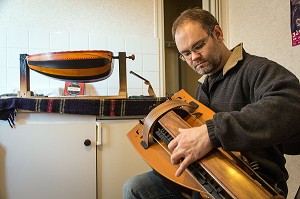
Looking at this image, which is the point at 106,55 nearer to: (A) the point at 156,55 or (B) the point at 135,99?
(B) the point at 135,99

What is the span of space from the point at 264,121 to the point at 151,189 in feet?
1.59

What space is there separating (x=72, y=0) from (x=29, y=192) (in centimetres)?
130

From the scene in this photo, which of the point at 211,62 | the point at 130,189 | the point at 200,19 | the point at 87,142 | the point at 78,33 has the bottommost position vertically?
the point at 130,189

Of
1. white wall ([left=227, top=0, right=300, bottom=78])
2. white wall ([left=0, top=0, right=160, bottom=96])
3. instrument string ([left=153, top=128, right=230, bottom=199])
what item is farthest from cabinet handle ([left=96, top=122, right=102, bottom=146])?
white wall ([left=227, top=0, right=300, bottom=78])

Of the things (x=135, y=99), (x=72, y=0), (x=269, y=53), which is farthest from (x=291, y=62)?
(x=72, y=0)


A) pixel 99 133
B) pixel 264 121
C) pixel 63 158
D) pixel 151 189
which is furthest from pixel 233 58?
pixel 63 158

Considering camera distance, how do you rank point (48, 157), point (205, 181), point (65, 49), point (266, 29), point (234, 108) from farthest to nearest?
point (65, 49)
point (266, 29)
point (48, 157)
point (234, 108)
point (205, 181)

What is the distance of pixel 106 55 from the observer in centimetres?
100

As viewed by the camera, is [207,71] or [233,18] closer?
[207,71]

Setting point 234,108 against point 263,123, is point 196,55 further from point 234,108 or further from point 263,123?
point 263,123

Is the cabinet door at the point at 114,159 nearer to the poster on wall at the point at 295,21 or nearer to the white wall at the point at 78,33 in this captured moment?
the white wall at the point at 78,33

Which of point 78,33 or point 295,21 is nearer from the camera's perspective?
A: point 295,21

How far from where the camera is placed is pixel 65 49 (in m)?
1.54

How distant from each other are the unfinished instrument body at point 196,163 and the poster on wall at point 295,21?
2.15 feet
